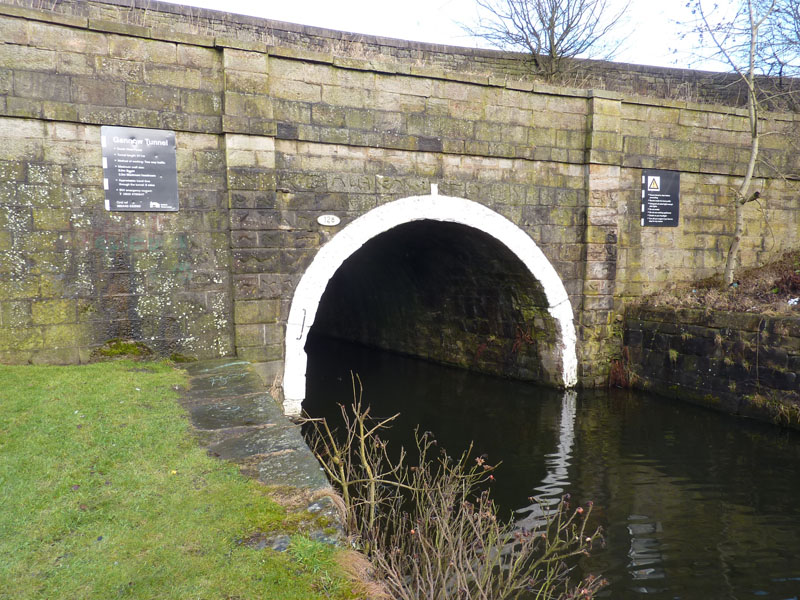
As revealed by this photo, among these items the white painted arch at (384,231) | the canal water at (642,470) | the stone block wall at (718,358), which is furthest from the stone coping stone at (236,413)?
the stone block wall at (718,358)

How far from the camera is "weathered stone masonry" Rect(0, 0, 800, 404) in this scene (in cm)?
501

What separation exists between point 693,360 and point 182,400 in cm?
614

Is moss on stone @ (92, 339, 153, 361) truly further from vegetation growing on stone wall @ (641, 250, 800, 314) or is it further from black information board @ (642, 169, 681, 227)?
black information board @ (642, 169, 681, 227)

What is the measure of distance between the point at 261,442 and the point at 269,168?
3.24 meters

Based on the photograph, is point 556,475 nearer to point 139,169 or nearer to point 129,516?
point 129,516

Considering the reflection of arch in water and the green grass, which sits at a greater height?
the green grass

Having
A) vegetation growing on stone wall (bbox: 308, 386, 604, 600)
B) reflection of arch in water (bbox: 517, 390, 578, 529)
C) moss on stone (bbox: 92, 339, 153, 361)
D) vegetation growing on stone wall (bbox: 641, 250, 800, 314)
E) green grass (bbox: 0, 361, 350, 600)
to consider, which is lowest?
reflection of arch in water (bbox: 517, 390, 578, 529)

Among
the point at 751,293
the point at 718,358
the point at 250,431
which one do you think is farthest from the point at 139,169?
the point at 751,293

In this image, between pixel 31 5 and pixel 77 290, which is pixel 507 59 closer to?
pixel 31 5

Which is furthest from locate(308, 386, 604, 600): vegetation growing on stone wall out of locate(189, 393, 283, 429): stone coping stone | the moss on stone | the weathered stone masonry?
the weathered stone masonry

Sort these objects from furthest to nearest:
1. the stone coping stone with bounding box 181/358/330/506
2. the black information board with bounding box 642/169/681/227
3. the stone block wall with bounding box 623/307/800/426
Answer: the black information board with bounding box 642/169/681/227, the stone block wall with bounding box 623/307/800/426, the stone coping stone with bounding box 181/358/330/506

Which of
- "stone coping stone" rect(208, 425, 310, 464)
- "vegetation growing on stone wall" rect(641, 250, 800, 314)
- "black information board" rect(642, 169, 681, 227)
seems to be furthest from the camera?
"black information board" rect(642, 169, 681, 227)

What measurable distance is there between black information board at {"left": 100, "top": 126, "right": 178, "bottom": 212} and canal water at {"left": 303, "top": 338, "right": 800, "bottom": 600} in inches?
141

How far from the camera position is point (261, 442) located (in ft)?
11.5
